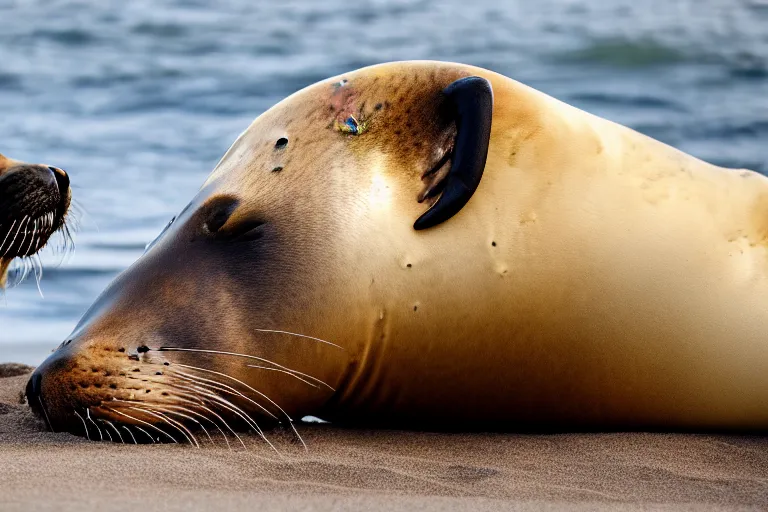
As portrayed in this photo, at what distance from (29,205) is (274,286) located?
2.04m

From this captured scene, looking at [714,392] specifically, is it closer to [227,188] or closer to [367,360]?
[367,360]

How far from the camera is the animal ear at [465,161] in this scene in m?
3.43

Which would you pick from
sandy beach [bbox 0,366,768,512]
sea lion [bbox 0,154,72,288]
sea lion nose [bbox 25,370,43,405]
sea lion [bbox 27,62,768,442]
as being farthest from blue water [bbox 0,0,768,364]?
sandy beach [bbox 0,366,768,512]

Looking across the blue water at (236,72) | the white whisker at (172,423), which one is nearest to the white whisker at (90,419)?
the white whisker at (172,423)

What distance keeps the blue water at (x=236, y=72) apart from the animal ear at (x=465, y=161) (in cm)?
353

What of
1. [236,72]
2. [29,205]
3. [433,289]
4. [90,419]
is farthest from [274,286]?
[236,72]

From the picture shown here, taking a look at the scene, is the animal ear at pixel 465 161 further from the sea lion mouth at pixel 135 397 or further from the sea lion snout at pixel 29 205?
the sea lion snout at pixel 29 205

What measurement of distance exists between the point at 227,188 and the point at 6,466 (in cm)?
119

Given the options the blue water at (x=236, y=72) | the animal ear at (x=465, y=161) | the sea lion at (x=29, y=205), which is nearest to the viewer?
the animal ear at (x=465, y=161)

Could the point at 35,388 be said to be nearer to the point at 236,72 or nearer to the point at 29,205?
the point at 29,205

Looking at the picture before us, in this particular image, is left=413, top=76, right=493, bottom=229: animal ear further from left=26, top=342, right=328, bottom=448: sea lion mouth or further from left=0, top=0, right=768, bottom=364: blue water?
left=0, top=0, right=768, bottom=364: blue water

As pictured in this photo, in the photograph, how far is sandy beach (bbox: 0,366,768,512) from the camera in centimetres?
254

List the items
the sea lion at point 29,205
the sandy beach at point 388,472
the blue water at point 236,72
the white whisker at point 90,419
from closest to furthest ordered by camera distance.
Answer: the sandy beach at point 388,472
the white whisker at point 90,419
the sea lion at point 29,205
the blue water at point 236,72

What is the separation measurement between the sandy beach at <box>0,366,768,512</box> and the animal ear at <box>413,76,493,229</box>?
0.64 metres
